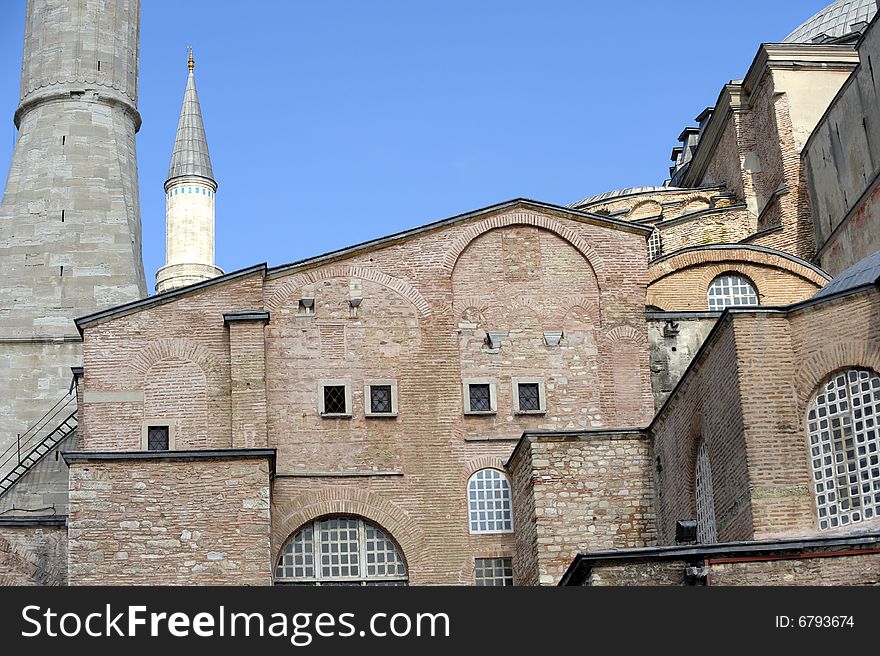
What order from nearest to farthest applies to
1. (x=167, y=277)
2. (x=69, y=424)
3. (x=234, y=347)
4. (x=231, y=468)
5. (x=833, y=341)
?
(x=833, y=341) → (x=231, y=468) → (x=234, y=347) → (x=69, y=424) → (x=167, y=277)

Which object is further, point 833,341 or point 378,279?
point 378,279

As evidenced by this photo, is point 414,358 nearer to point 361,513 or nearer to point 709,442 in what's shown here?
Answer: point 361,513

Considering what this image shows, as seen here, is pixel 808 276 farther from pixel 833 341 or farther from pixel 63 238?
pixel 63 238

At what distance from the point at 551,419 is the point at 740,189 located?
526 inches

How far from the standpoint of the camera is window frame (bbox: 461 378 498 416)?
28.3 m

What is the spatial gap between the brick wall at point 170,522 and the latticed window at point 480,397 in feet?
Answer: 13.7

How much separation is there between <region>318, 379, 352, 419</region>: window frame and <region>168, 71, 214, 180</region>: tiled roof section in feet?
68.3

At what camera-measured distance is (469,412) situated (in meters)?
28.2

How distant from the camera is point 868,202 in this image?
3231 cm

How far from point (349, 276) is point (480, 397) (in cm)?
293

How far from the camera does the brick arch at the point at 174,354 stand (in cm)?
2794

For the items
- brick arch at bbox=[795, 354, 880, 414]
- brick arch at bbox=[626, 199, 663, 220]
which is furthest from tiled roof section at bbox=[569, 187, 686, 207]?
brick arch at bbox=[795, 354, 880, 414]

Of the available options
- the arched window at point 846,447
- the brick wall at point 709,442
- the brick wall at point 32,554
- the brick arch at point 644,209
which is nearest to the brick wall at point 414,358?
the brick wall at point 32,554

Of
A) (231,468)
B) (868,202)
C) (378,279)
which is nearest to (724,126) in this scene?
(868,202)
